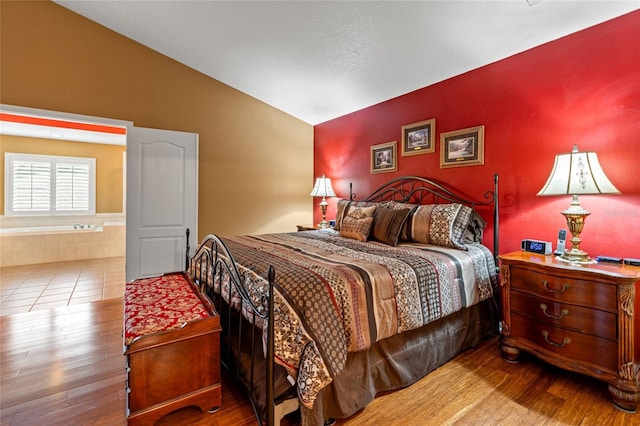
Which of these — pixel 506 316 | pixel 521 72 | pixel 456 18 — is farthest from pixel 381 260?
pixel 521 72

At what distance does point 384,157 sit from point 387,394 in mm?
2669

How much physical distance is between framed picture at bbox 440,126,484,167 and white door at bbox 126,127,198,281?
2.99 m

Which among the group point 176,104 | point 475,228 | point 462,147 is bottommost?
point 475,228

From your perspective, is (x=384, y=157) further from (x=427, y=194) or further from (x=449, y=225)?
(x=449, y=225)

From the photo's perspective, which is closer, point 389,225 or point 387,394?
point 387,394

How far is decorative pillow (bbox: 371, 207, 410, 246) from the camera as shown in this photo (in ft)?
8.57

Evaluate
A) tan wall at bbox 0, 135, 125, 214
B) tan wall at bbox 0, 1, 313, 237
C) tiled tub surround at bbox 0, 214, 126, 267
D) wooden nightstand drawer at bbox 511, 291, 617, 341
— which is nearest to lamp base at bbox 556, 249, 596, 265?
wooden nightstand drawer at bbox 511, 291, 617, 341

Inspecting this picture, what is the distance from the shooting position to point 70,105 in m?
3.22

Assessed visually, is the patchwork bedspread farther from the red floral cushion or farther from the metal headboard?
the metal headboard

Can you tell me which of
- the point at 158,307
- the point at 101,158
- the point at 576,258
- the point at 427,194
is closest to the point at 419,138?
the point at 427,194

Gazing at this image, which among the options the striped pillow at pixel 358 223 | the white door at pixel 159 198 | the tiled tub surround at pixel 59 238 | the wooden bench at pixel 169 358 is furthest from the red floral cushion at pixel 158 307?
the tiled tub surround at pixel 59 238

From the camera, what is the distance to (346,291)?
1.54 meters

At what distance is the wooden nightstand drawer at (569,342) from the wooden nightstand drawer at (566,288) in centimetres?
20

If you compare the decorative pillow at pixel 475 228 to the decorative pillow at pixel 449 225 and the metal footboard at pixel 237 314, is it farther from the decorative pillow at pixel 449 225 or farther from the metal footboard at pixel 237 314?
the metal footboard at pixel 237 314
